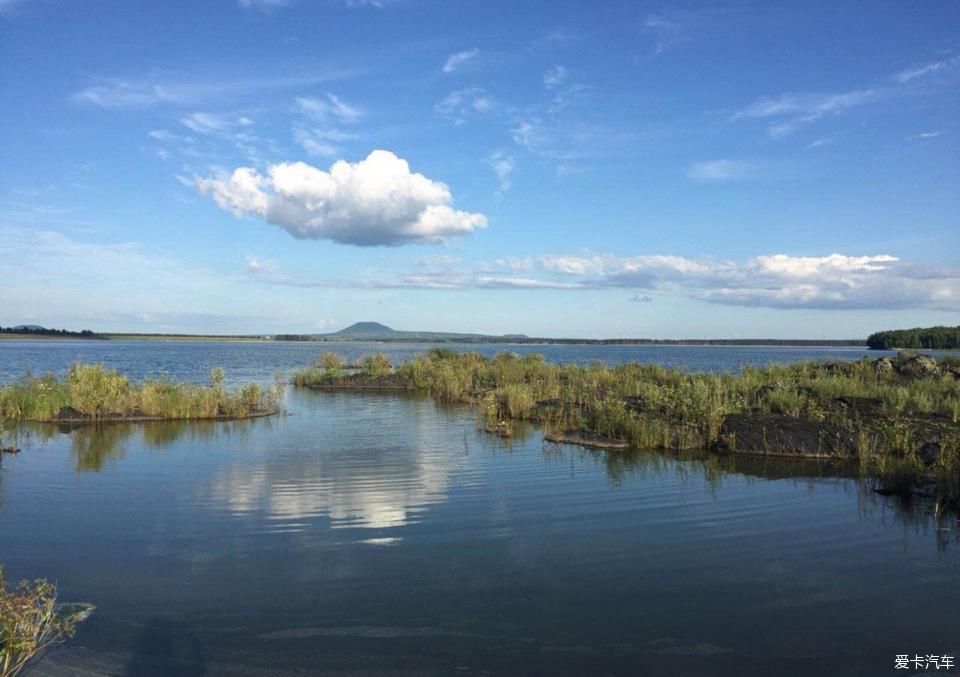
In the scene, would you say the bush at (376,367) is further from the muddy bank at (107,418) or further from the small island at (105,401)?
the muddy bank at (107,418)

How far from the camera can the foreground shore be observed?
12594 mm

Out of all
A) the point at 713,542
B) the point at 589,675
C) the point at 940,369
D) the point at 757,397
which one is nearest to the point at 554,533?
the point at 713,542

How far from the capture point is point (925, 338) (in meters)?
94.6

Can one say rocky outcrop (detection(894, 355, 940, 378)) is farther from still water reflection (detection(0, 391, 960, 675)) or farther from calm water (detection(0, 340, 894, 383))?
still water reflection (detection(0, 391, 960, 675))

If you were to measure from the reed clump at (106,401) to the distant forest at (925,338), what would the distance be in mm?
92765

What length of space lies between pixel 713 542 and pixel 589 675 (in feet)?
12.7

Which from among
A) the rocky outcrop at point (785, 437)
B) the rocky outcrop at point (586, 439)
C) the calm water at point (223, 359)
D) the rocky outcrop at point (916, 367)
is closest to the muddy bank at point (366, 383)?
the calm water at point (223, 359)

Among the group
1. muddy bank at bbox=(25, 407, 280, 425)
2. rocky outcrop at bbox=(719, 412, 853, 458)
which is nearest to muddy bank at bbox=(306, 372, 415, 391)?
muddy bank at bbox=(25, 407, 280, 425)

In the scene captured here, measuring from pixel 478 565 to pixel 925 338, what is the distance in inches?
4150

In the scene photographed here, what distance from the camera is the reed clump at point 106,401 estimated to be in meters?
19.0

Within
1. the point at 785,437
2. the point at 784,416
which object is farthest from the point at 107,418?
the point at 784,416

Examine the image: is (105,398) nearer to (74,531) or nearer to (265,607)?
(74,531)

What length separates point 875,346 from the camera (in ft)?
357

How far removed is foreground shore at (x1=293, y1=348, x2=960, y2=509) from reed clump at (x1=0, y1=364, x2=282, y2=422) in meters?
8.00
